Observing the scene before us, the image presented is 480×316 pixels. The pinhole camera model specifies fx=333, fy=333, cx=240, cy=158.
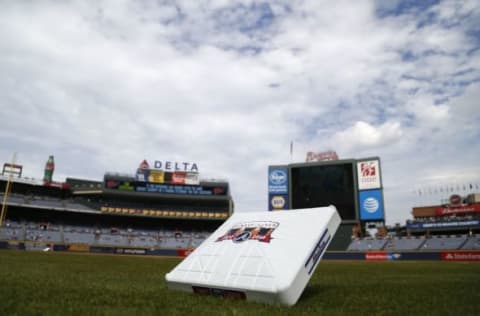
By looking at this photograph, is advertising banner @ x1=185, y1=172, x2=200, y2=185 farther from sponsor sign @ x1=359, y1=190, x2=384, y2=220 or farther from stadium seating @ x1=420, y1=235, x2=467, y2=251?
stadium seating @ x1=420, y1=235, x2=467, y2=251

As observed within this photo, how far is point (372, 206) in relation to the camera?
45.1 m

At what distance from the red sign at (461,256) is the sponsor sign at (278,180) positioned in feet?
69.6

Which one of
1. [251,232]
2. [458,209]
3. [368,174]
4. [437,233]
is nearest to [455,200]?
[458,209]

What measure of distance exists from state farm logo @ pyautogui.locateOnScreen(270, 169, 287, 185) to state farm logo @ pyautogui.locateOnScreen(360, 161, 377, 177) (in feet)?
36.3

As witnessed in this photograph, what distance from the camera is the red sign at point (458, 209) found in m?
69.8

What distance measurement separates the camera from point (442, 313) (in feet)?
18.1

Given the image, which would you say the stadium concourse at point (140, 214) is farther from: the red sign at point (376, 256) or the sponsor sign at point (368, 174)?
the sponsor sign at point (368, 174)

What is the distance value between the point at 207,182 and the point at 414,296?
68.6m

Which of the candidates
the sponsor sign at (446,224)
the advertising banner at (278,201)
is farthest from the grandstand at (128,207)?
the sponsor sign at (446,224)

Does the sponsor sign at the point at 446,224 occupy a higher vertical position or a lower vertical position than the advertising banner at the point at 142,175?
lower

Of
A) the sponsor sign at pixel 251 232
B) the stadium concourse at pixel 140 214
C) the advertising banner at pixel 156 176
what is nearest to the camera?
the sponsor sign at pixel 251 232

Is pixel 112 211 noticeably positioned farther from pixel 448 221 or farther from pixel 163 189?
pixel 448 221

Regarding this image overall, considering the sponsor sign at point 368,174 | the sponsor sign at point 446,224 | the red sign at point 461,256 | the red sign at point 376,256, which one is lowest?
the red sign at point 376,256

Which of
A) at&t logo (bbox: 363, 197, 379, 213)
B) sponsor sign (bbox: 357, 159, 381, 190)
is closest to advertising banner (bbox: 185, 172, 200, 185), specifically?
sponsor sign (bbox: 357, 159, 381, 190)
